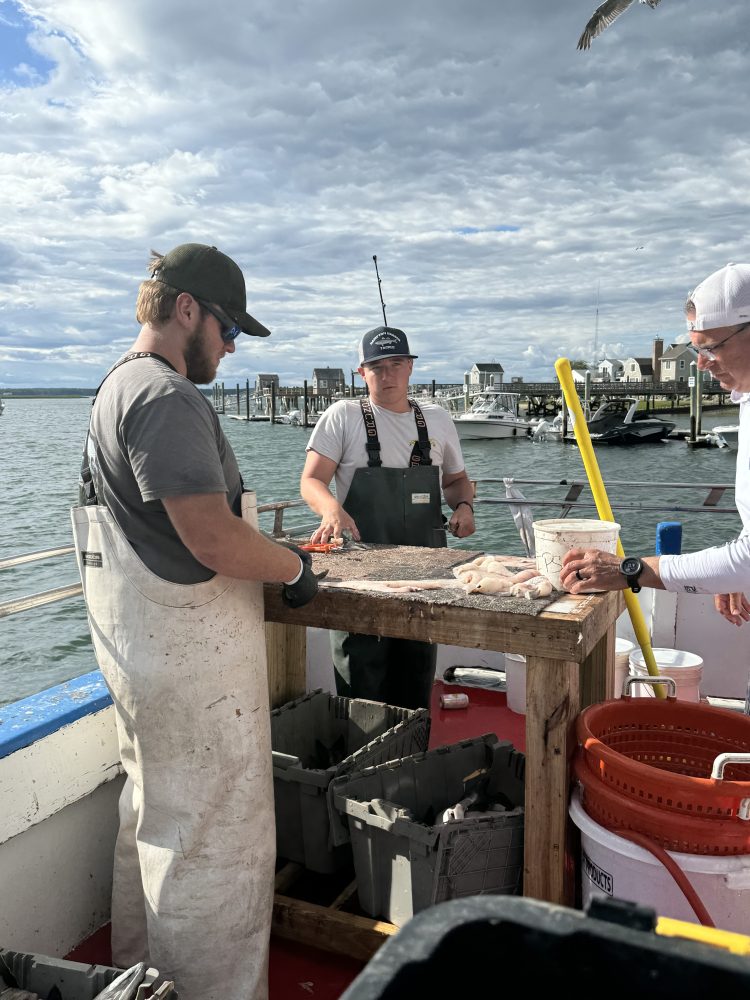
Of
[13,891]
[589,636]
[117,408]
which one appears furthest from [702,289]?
[13,891]

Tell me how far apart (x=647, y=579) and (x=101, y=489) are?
1.58 m

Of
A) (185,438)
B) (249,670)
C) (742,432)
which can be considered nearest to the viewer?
(185,438)

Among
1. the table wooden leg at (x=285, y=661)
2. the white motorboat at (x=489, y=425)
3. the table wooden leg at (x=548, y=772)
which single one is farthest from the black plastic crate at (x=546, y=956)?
the white motorboat at (x=489, y=425)

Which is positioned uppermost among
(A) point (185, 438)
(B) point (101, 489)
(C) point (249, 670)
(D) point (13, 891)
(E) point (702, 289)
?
(E) point (702, 289)

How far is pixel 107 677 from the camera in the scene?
2.09 metres

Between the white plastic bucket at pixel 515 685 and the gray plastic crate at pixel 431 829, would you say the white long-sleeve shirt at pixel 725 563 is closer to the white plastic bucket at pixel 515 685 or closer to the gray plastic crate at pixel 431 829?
the gray plastic crate at pixel 431 829

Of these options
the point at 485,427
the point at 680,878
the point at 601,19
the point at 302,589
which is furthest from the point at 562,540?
the point at 485,427

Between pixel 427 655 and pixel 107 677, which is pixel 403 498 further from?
pixel 107 677

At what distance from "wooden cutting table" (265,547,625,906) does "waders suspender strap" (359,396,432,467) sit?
4.70ft

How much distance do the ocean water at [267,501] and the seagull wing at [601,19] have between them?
738 inches

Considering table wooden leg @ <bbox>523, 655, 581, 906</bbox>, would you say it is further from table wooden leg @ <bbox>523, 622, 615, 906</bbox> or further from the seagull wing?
the seagull wing

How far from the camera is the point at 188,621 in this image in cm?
199

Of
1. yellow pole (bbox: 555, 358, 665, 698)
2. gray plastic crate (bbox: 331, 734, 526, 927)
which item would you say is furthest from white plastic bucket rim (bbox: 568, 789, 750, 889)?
yellow pole (bbox: 555, 358, 665, 698)

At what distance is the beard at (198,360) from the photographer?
2125mm
